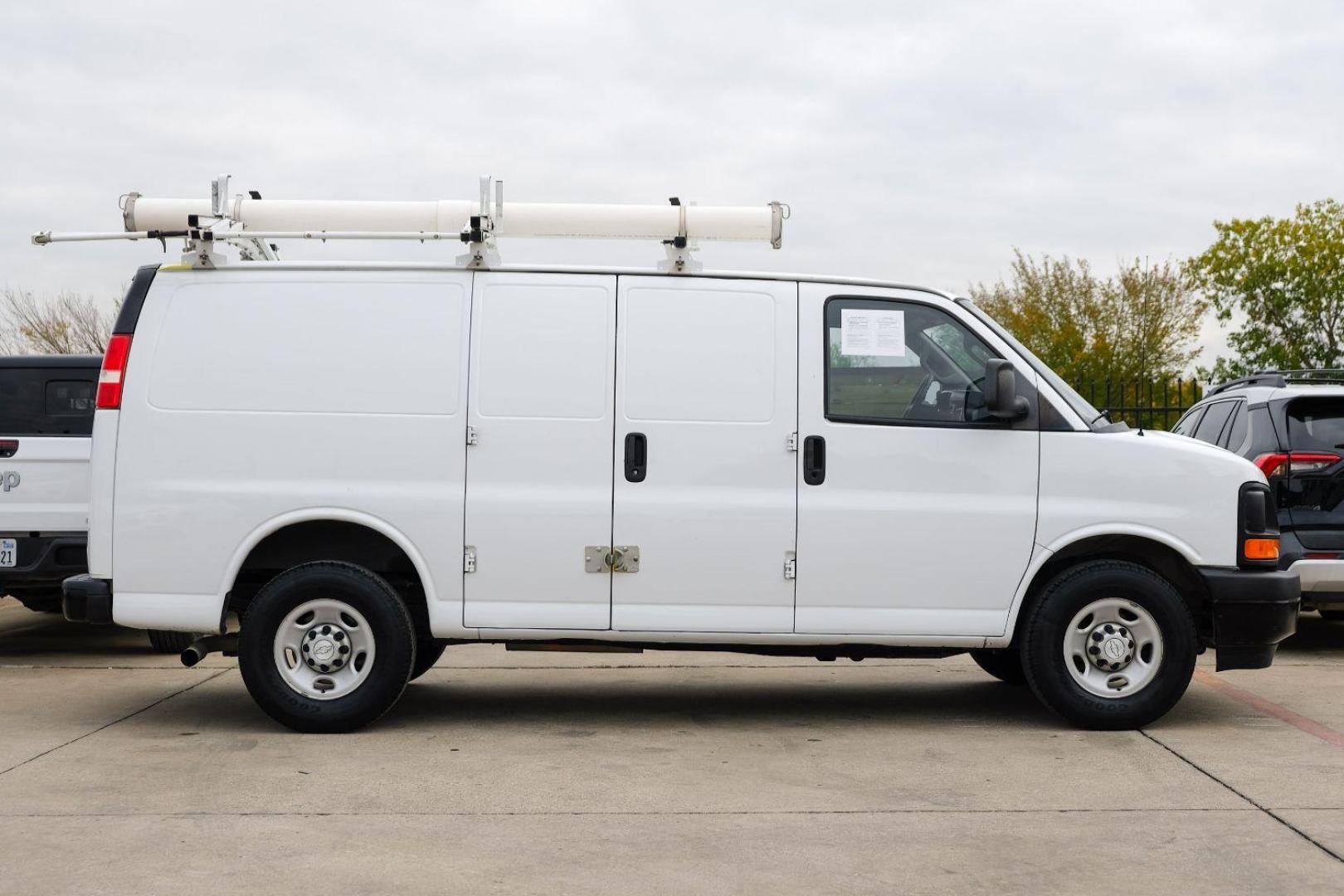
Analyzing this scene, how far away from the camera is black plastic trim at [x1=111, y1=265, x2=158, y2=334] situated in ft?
23.5

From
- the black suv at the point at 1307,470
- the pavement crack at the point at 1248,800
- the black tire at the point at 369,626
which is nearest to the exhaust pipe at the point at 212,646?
the black tire at the point at 369,626

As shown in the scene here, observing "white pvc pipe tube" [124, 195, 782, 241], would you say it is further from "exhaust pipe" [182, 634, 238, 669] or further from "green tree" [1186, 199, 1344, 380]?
"green tree" [1186, 199, 1344, 380]

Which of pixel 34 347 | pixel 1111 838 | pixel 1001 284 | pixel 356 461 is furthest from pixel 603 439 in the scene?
pixel 1001 284

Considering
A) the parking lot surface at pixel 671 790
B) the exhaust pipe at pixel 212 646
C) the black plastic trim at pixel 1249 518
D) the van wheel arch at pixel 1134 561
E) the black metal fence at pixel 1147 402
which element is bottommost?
the parking lot surface at pixel 671 790

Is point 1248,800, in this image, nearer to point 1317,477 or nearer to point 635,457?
point 635,457

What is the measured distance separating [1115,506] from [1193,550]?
1.41 feet

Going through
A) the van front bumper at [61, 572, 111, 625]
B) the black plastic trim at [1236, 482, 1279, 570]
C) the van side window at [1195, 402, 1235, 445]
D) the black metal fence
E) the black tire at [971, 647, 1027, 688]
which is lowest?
the black tire at [971, 647, 1027, 688]

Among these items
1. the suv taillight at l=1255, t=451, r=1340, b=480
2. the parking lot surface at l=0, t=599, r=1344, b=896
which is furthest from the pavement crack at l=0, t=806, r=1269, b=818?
the suv taillight at l=1255, t=451, r=1340, b=480

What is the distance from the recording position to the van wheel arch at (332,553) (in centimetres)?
720

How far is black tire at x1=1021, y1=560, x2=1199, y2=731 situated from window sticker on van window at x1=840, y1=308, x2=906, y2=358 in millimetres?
1365

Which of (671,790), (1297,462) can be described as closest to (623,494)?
(671,790)

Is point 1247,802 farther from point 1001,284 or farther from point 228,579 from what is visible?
point 1001,284

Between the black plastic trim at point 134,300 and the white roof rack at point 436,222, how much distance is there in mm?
173

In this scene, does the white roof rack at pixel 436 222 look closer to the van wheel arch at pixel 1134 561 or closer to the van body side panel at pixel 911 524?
the van body side panel at pixel 911 524
